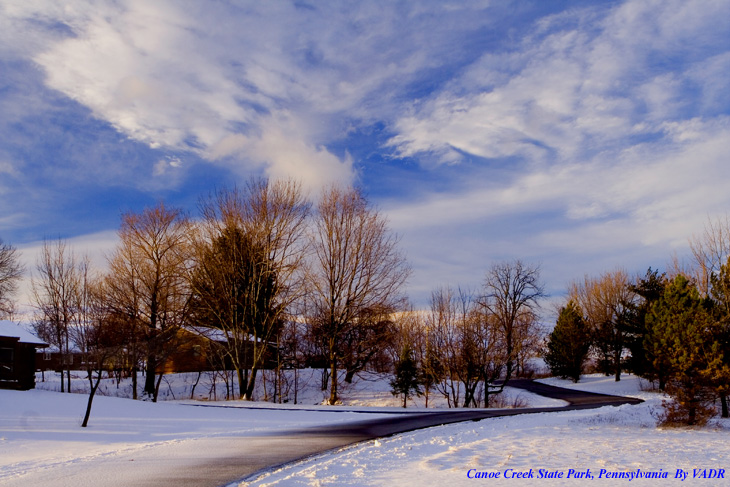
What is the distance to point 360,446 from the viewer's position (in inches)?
500

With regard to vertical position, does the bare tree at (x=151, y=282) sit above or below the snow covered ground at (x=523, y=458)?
above

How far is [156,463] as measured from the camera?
1027 centimetres

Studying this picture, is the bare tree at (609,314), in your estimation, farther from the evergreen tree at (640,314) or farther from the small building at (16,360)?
the small building at (16,360)

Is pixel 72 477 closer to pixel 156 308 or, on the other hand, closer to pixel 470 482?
pixel 470 482

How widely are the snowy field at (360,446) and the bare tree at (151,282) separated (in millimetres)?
12226

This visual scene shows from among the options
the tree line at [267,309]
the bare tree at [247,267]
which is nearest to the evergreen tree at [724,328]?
the tree line at [267,309]

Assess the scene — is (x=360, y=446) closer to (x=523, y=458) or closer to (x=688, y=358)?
(x=523, y=458)

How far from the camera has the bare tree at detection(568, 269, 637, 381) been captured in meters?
51.2

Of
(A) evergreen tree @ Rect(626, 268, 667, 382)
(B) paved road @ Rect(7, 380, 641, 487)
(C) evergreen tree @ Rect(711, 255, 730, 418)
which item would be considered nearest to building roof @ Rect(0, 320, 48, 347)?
(B) paved road @ Rect(7, 380, 641, 487)

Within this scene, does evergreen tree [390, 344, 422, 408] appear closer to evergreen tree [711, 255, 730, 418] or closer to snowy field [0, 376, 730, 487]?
snowy field [0, 376, 730, 487]

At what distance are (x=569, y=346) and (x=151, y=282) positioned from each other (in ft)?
130

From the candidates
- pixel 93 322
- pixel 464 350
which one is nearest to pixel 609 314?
pixel 464 350

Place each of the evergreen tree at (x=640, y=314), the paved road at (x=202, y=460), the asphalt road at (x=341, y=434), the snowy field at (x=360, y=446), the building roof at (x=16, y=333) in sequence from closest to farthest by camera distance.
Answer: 1. the paved road at (x=202, y=460)
2. the snowy field at (x=360, y=446)
3. the asphalt road at (x=341, y=434)
4. the building roof at (x=16, y=333)
5. the evergreen tree at (x=640, y=314)

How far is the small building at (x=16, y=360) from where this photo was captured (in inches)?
1180
